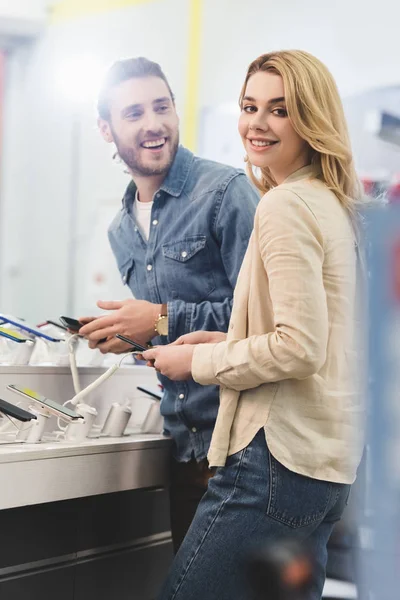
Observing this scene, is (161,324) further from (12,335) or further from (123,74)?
(123,74)

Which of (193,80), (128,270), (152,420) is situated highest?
(193,80)

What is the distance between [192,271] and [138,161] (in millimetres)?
306

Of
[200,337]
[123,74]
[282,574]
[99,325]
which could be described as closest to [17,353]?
[99,325]

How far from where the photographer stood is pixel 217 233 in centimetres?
165

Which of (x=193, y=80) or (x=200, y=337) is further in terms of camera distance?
(x=193, y=80)

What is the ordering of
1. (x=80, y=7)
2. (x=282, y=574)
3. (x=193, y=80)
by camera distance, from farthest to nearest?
(x=80, y=7), (x=193, y=80), (x=282, y=574)

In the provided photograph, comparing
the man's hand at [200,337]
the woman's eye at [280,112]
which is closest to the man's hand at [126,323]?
the man's hand at [200,337]

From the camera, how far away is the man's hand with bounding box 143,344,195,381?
1307mm

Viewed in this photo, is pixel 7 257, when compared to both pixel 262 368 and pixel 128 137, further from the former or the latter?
pixel 262 368

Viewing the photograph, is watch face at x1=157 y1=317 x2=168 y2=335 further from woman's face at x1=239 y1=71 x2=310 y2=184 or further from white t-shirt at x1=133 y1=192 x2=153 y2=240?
woman's face at x1=239 y1=71 x2=310 y2=184

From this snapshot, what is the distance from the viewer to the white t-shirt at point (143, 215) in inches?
71.0

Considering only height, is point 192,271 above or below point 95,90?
below

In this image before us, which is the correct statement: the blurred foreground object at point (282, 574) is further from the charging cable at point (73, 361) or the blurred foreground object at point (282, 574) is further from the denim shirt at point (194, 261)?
the charging cable at point (73, 361)

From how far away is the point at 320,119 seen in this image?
1247 millimetres
